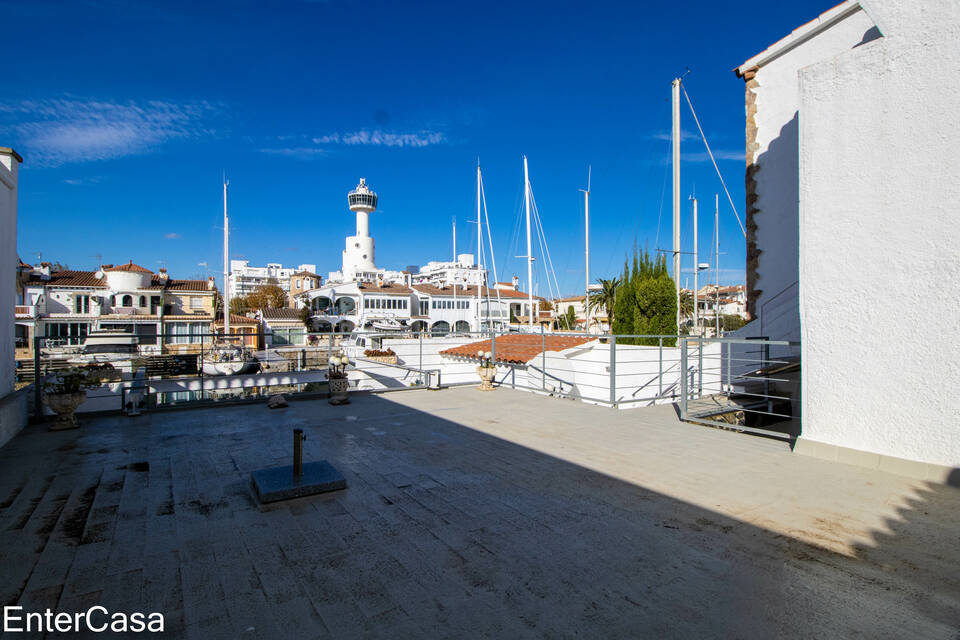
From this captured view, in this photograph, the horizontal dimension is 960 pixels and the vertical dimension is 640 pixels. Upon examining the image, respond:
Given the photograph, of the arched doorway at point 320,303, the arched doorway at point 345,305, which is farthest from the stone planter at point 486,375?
the arched doorway at point 320,303

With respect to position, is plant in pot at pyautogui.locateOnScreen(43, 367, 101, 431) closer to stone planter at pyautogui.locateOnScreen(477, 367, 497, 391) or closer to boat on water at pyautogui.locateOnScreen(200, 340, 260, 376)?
stone planter at pyautogui.locateOnScreen(477, 367, 497, 391)

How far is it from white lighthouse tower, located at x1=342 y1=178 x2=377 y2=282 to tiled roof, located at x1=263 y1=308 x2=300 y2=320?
25.1 m

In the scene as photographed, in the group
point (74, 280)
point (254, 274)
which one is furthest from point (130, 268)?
point (254, 274)

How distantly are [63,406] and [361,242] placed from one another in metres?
71.2


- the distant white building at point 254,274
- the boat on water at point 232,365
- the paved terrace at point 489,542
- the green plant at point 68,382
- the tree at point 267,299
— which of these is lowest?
the boat on water at point 232,365

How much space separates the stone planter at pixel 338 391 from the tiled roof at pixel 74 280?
127 feet

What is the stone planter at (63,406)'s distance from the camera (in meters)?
5.92

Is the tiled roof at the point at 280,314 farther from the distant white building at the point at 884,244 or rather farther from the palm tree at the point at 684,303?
the distant white building at the point at 884,244

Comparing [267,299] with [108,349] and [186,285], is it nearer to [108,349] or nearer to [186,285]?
[186,285]

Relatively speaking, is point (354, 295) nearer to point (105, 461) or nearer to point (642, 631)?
point (105, 461)

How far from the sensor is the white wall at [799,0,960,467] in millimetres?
4020

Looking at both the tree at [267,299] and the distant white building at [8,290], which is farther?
the tree at [267,299]

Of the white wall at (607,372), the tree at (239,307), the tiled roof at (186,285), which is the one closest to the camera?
the white wall at (607,372)

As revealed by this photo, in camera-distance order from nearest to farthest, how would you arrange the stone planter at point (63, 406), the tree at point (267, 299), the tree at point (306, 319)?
1. the stone planter at point (63, 406)
2. the tree at point (306, 319)
3. the tree at point (267, 299)
